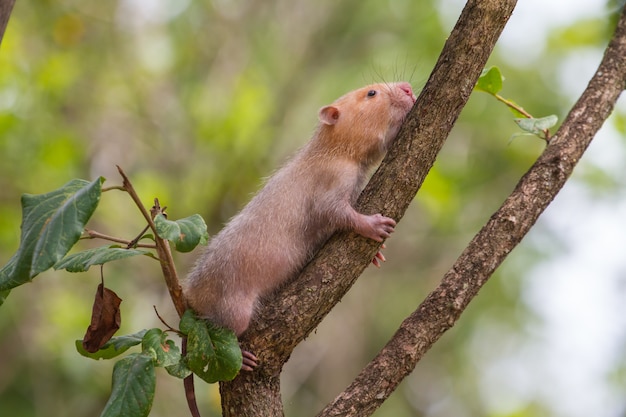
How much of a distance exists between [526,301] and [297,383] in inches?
192

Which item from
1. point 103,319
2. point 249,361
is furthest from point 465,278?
point 103,319

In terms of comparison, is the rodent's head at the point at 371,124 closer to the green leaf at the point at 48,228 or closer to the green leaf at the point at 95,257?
the green leaf at the point at 95,257

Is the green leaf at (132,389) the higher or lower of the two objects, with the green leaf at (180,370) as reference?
lower

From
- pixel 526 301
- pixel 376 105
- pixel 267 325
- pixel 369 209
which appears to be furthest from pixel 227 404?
pixel 526 301

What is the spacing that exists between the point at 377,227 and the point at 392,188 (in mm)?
233

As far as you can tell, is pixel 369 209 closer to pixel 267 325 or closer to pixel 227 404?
pixel 267 325

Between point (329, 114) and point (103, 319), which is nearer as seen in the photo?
point (103, 319)

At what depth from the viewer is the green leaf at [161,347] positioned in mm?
4160

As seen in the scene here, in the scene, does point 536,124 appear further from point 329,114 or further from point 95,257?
point 95,257

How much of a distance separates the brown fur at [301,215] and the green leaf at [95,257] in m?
0.90

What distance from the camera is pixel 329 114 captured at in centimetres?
590

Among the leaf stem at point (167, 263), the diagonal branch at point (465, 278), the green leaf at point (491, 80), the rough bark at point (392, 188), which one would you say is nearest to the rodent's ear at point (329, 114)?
the green leaf at point (491, 80)

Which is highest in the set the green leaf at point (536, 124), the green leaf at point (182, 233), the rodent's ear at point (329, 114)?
the green leaf at point (536, 124)

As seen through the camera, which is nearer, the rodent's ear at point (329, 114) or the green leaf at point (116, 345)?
the green leaf at point (116, 345)
